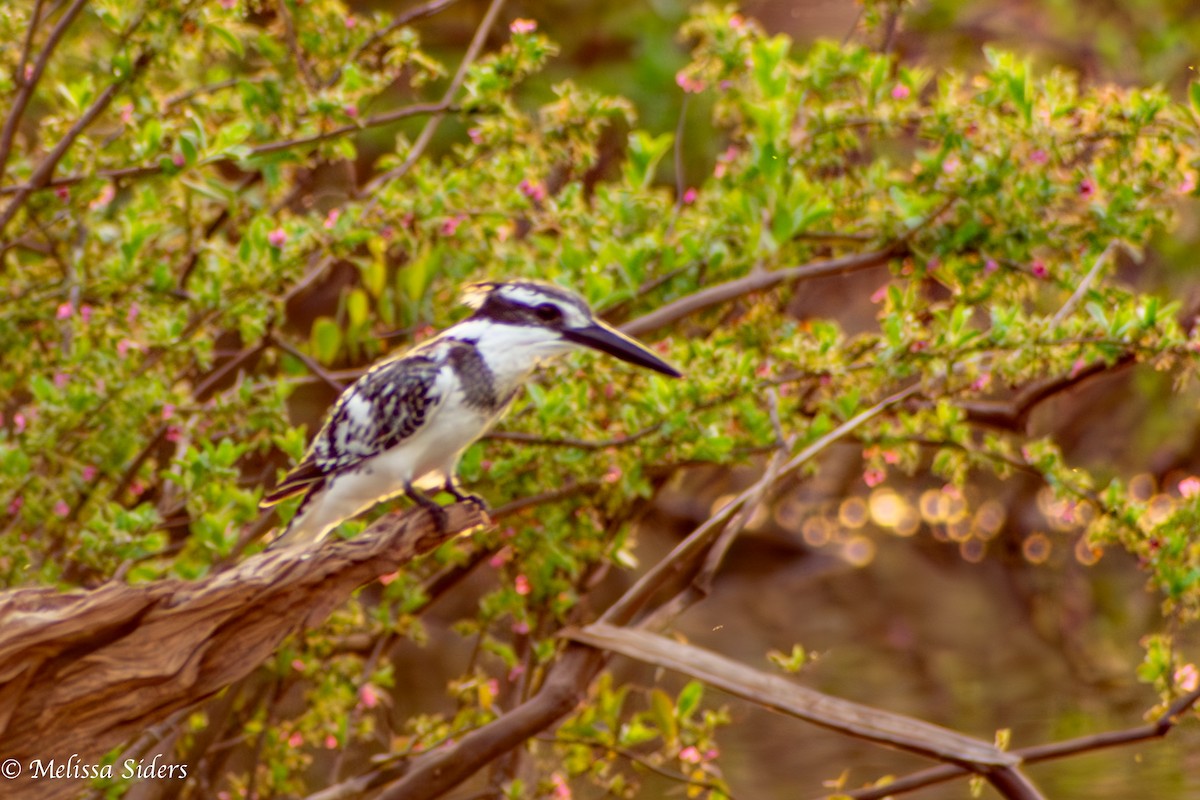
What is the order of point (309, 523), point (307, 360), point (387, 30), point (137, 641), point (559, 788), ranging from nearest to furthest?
point (137, 641) < point (309, 523) < point (307, 360) < point (387, 30) < point (559, 788)

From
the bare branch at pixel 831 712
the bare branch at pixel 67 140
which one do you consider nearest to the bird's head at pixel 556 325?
the bare branch at pixel 831 712

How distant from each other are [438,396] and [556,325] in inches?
9.8

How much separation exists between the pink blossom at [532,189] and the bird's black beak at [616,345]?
1225mm

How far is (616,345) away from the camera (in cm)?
234

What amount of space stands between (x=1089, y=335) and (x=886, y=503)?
6.94m

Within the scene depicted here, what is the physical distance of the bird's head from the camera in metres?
2.35

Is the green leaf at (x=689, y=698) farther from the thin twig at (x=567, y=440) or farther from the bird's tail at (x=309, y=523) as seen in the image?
the bird's tail at (x=309, y=523)

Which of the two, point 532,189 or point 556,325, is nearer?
point 556,325

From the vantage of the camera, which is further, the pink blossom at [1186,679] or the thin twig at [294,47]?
the thin twig at [294,47]

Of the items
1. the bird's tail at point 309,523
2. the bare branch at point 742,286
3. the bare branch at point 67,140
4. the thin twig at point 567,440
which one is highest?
the bare branch at point 67,140

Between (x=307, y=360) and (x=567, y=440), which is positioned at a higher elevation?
(x=307, y=360)

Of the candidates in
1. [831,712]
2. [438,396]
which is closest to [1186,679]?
[831,712]

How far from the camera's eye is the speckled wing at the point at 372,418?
2408 mm

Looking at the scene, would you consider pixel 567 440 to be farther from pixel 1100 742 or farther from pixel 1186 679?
pixel 1186 679
